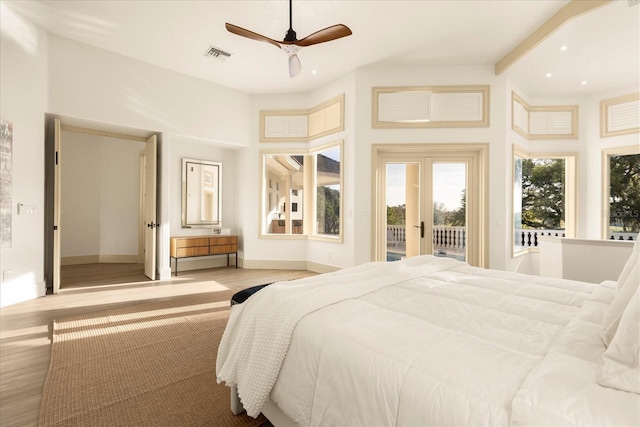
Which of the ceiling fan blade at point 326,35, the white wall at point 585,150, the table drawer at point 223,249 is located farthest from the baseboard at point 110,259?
the white wall at point 585,150

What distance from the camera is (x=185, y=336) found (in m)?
2.79

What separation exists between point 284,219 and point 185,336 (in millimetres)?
3439

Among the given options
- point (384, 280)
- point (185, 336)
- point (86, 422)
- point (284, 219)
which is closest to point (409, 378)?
point (384, 280)

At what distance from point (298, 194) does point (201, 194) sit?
1.81 metres

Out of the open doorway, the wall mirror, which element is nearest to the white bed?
the wall mirror

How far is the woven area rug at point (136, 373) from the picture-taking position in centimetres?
172

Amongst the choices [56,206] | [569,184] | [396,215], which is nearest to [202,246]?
[56,206]

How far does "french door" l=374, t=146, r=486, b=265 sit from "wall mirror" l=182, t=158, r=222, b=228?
3.11 metres

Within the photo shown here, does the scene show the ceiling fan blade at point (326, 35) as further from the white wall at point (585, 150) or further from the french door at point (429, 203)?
the white wall at point (585, 150)

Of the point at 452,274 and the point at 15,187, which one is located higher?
the point at 15,187

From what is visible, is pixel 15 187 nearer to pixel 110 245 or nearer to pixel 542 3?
pixel 110 245

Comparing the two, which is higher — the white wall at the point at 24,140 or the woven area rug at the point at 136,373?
the white wall at the point at 24,140

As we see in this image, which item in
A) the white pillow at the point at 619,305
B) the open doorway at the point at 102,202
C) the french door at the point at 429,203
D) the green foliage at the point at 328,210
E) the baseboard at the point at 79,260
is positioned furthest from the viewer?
the open doorway at the point at 102,202

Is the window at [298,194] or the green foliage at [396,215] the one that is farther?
the window at [298,194]
